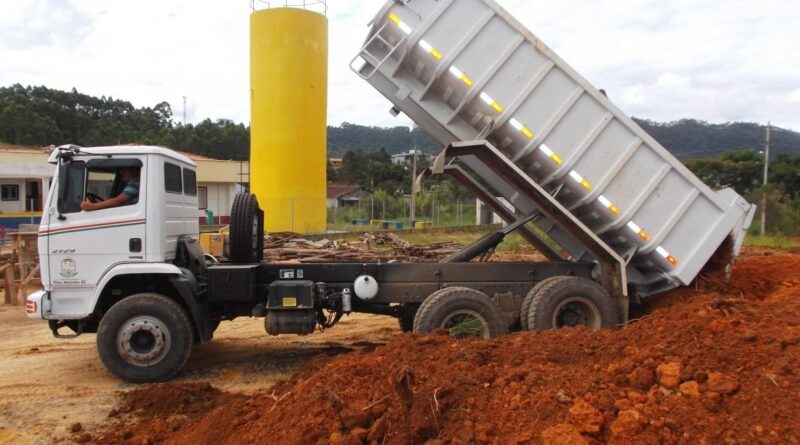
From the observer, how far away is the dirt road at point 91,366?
5648mm

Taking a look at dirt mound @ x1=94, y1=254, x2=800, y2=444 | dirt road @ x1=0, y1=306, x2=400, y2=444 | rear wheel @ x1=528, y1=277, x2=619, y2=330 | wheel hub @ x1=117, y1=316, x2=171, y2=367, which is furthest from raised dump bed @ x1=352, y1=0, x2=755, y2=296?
wheel hub @ x1=117, y1=316, x2=171, y2=367

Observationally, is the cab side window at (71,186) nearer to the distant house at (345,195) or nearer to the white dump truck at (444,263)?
the white dump truck at (444,263)

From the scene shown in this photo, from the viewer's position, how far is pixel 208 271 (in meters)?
7.04

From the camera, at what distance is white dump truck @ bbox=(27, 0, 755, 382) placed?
21.7ft

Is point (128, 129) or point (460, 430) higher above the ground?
point (128, 129)

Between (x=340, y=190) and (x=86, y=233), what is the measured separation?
192 feet

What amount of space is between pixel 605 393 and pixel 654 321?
88.4 inches

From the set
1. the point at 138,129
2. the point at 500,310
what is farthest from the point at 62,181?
the point at 138,129

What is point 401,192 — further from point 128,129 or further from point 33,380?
point 33,380

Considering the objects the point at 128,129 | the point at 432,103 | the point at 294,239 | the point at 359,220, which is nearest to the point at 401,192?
the point at 359,220

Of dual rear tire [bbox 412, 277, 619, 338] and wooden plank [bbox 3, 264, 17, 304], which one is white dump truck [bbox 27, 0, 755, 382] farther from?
wooden plank [bbox 3, 264, 17, 304]

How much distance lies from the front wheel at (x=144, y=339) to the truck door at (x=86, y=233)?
16.3 inches

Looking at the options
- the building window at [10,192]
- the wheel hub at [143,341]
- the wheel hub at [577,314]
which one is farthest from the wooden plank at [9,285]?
the building window at [10,192]

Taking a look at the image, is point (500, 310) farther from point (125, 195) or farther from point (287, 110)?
point (287, 110)
